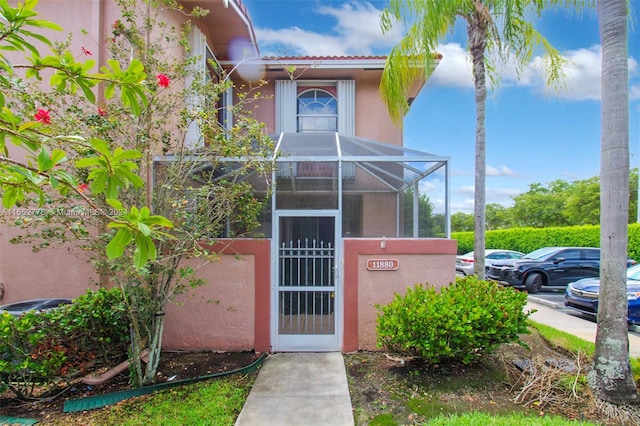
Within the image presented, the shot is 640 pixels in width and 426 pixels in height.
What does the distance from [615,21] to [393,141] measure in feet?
17.9

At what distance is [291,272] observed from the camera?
5836mm

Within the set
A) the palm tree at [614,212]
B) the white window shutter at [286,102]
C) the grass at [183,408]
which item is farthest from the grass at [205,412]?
the white window shutter at [286,102]

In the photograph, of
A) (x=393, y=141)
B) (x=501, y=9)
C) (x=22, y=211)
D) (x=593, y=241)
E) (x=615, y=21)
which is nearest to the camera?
(x=615, y=21)

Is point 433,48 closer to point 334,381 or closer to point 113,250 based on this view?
point 334,381

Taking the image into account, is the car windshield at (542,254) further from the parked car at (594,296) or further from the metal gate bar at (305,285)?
the metal gate bar at (305,285)

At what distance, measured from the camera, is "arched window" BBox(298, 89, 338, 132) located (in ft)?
31.0

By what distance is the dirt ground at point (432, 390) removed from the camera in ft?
12.9

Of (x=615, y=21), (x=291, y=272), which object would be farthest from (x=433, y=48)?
(x=291, y=272)

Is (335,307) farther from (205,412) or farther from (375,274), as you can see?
(205,412)

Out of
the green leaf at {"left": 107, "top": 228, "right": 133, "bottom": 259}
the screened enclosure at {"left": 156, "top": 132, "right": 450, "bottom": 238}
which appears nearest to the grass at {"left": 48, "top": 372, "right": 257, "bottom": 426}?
the screened enclosure at {"left": 156, "top": 132, "right": 450, "bottom": 238}

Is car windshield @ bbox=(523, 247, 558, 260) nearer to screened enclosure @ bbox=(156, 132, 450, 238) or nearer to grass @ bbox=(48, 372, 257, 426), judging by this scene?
screened enclosure @ bbox=(156, 132, 450, 238)

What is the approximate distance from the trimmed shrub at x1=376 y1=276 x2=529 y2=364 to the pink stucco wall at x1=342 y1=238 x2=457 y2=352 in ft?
2.64

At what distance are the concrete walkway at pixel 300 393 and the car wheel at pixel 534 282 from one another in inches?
401

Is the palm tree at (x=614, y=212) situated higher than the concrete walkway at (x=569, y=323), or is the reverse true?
the palm tree at (x=614, y=212)
